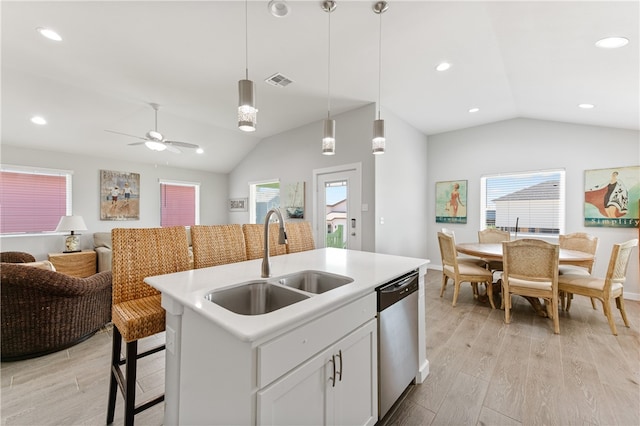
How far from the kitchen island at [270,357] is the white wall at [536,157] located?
4.31 m

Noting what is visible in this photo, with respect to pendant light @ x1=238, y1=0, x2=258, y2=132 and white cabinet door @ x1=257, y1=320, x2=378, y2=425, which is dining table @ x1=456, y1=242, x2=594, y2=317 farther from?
pendant light @ x1=238, y1=0, x2=258, y2=132

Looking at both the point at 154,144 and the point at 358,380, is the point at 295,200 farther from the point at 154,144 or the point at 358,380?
the point at 358,380

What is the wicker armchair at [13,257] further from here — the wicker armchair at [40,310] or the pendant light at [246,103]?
the pendant light at [246,103]

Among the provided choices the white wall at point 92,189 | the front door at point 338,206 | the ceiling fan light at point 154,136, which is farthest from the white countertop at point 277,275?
the white wall at point 92,189

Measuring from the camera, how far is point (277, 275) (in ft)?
5.26

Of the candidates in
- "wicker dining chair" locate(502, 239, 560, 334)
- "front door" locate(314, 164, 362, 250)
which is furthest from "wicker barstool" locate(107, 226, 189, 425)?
"wicker dining chair" locate(502, 239, 560, 334)

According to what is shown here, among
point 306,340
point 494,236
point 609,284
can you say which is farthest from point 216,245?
point 494,236

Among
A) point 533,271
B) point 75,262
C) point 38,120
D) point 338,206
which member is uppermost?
point 38,120

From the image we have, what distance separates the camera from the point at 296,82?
10.9ft

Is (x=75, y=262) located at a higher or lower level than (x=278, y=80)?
lower

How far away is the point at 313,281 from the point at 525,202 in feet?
15.1

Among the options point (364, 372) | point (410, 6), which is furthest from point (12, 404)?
point (410, 6)

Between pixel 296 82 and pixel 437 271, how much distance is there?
4.37 meters

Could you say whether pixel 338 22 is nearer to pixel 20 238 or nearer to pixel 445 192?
pixel 445 192
